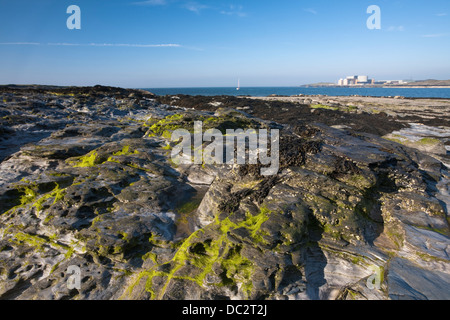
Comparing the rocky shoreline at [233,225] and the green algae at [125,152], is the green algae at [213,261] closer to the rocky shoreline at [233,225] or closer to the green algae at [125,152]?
the rocky shoreline at [233,225]

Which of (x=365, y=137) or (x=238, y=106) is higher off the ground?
(x=238, y=106)

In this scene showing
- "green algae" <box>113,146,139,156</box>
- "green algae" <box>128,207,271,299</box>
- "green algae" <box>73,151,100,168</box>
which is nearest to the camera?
"green algae" <box>128,207,271,299</box>

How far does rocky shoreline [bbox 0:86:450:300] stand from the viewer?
4.84 m

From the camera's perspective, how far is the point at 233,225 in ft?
19.7

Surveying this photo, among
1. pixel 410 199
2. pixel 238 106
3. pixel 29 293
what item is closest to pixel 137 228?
pixel 29 293

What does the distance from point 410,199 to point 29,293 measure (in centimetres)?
994

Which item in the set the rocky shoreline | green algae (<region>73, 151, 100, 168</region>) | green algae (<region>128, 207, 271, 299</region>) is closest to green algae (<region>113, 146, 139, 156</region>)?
the rocky shoreline

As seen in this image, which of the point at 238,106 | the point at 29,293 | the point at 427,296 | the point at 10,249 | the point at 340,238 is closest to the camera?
the point at 427,296

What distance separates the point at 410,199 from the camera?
22.4 feet

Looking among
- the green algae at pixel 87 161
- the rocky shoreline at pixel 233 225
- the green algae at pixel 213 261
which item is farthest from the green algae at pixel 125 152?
the green algae at pixel 213 261

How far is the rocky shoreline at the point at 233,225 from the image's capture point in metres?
4.84

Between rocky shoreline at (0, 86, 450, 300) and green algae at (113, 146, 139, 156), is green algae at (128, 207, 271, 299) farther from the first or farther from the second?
green algae at (113, 146, 139, 156)

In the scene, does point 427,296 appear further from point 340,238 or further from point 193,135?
point 193,135

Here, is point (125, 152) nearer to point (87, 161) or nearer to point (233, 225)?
point (87, 161)
